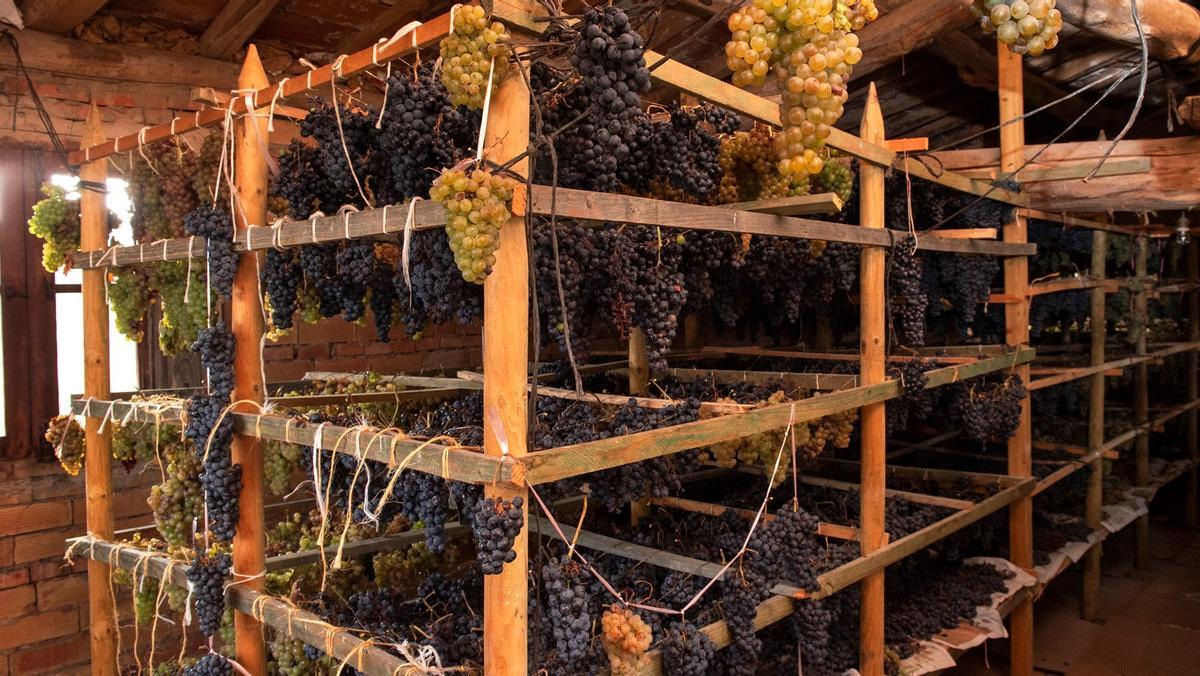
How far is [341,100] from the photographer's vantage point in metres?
2.78

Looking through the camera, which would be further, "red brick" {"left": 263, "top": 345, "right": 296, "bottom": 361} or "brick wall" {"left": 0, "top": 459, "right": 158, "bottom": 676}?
"red brick" {"left": 263, "top": 345, "right": 296, "bottom": 361}

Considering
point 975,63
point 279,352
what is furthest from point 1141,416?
point 279,352

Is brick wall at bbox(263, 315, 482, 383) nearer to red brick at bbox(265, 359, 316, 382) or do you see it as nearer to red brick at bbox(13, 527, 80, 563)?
red brick at bbox(265, 359, 316, 382)

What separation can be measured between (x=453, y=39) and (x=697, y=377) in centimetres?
249

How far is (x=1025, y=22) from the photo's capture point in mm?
1729

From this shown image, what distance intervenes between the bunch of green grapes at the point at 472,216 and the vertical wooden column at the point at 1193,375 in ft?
29.2

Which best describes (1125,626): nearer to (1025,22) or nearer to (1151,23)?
(1151,23)

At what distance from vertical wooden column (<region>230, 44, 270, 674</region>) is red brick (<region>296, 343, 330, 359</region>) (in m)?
2.09

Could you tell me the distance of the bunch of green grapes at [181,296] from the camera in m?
3.19

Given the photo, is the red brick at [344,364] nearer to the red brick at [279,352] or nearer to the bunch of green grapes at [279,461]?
the red brick at [279,352]

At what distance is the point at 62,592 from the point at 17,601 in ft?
0.64

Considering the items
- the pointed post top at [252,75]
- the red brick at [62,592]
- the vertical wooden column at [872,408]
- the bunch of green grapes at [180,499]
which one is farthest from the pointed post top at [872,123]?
the red brick at [62,592]

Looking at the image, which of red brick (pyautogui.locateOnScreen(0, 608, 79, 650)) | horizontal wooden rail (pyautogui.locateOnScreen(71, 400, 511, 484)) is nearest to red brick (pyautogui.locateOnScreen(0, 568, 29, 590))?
red brick (pyautogui.locateOnScreen(0, 608, 79, 650))

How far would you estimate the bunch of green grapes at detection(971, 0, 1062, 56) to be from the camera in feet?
5.64
